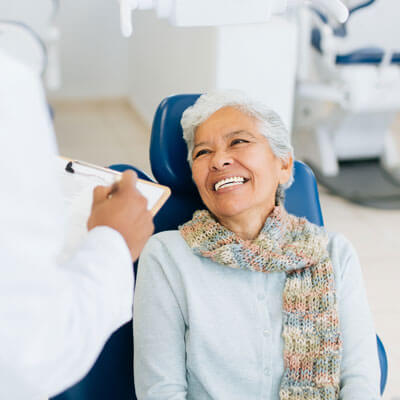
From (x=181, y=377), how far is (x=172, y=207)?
482 mm

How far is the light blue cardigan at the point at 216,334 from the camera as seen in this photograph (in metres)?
1.17

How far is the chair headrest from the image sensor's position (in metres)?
1.47

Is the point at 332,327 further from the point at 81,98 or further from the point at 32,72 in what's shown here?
the point at 81,98

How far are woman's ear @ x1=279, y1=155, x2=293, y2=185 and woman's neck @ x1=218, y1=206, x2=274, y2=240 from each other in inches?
4.5

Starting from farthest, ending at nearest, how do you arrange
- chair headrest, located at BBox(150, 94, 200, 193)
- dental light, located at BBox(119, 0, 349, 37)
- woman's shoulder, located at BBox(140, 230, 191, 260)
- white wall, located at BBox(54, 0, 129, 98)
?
white wall, located at BBox(54, 0, 129, 98), chair headrest, located at BBox(150, 94, 200, 193), woman's shoulder, located at BBox(140, 230, 191, 260), dental light, located at BBox(119, 0, 349, 37)

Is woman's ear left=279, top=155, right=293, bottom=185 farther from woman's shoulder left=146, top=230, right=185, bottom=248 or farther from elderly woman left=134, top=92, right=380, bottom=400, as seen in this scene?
woman's shoulder left=146, top=230, right=185, bottom=248

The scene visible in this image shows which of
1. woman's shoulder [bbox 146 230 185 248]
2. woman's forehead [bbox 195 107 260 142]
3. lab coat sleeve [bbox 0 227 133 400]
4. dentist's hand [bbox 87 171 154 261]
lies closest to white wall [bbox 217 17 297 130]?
woman's forehead [bbox 195 107 260 142]

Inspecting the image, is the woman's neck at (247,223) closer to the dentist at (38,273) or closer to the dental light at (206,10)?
the dental light at (206,10)

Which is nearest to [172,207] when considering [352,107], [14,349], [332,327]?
[332,327]

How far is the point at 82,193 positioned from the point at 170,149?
431 millimetres

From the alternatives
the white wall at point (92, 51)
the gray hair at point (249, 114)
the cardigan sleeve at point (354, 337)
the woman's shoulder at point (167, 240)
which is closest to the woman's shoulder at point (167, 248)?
the woman's shoulder at point (167, 240)

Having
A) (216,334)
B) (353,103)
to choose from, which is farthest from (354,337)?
(353,103)

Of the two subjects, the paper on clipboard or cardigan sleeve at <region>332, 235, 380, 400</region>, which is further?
cardigan sleeve at <region>332, 235, 380, 400</region>

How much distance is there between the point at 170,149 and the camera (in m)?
1.48
